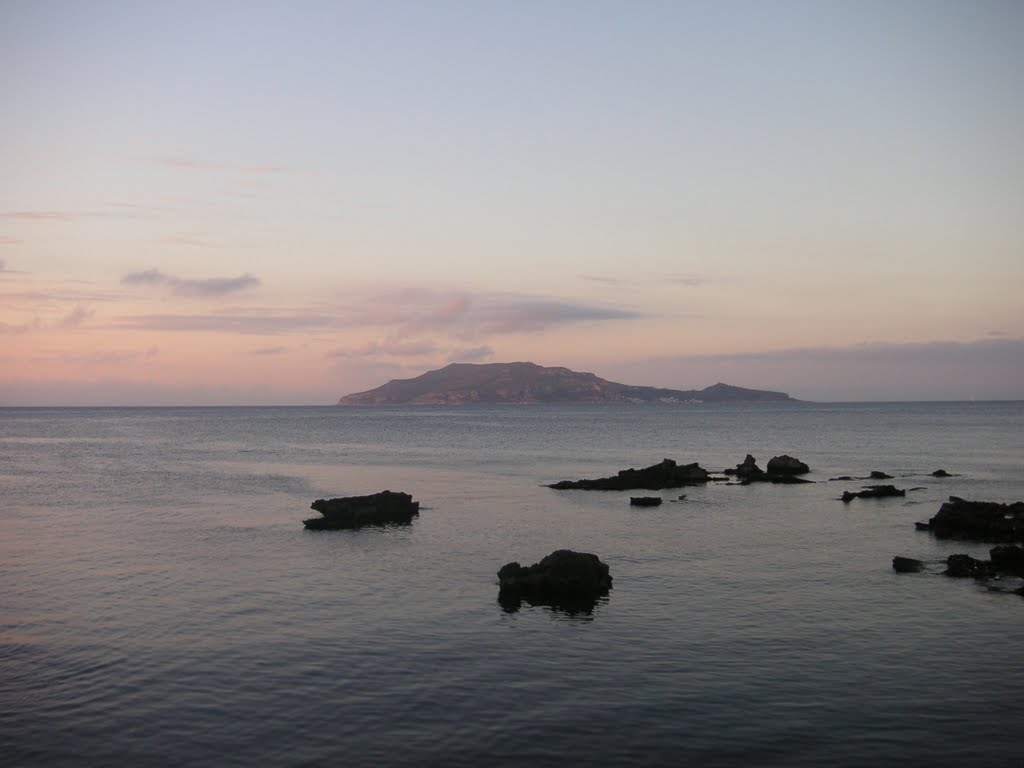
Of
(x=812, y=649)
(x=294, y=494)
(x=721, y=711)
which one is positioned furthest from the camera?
(x=294, y=494)

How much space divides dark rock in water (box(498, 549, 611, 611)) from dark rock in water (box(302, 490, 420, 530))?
20313mm

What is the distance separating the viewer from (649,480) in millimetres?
74938

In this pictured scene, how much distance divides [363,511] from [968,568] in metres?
34.2

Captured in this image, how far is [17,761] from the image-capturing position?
19.1 meters

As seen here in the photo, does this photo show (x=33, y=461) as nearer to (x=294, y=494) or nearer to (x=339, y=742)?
(x=294, y=494)

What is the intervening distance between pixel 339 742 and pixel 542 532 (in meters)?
31.0

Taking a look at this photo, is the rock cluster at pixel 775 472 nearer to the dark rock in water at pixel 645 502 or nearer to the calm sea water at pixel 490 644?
the calm sea water at pixel 490 644

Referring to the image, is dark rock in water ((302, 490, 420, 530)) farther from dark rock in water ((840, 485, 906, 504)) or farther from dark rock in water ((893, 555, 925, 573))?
dark rock in water ((840, 485, 906, 504))

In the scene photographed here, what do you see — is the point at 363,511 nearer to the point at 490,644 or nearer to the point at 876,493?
the point at 490,644

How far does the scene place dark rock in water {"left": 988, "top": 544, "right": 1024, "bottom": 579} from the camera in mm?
37750

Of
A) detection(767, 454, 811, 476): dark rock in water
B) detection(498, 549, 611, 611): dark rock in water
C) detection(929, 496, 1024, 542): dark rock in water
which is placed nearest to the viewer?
detection(498, 549, 611, 611): dark rock in water

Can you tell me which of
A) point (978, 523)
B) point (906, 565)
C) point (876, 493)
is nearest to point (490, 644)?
point (906, 565)

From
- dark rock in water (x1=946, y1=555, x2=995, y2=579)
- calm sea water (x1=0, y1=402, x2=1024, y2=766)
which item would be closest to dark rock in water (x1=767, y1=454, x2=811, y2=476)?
calm sea water (x1=0, y1=402, x2=1024, y2=766)

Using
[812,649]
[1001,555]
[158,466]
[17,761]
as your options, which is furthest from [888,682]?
[158,466]
